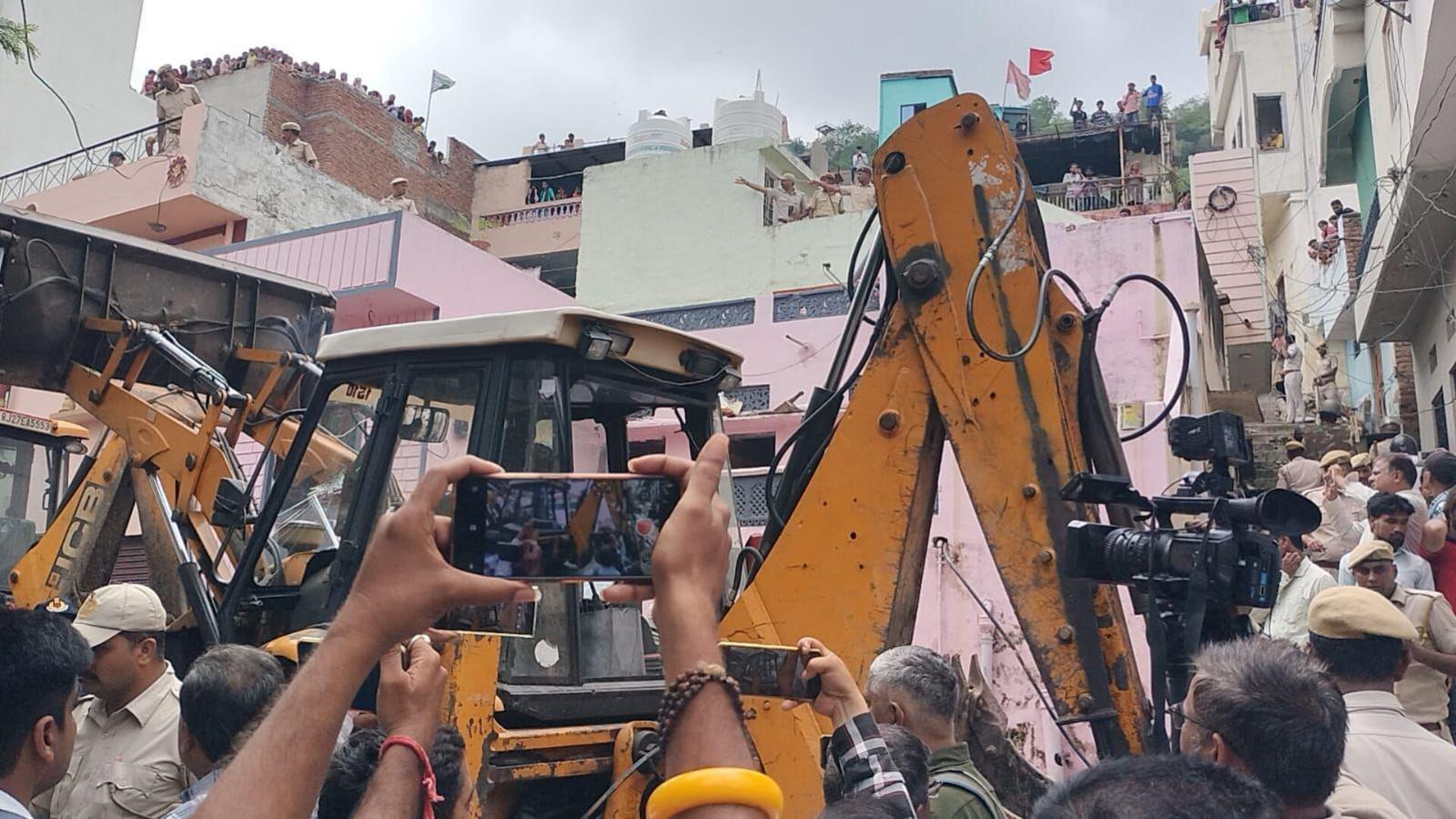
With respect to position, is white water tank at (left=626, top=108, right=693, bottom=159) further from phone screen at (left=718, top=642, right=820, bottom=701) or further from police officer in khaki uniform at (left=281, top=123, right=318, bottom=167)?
phone screen at (left=718, top=642, right=820, bottom=701)

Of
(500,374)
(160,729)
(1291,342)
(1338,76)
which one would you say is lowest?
(160,729)

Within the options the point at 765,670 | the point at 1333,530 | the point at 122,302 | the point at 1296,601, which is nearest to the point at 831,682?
the point at 765,670

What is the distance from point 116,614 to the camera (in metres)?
3.79

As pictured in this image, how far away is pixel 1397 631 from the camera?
316 centimetres

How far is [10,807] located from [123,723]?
1758mm

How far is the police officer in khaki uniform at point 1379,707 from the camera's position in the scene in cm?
300

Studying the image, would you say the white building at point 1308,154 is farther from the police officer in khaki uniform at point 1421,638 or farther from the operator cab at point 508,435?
the operator cab at point 508,435

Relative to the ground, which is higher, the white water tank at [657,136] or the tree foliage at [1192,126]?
the tree foliage at [1192,126]

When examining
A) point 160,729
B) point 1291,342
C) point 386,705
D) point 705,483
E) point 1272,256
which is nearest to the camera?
point 705,483

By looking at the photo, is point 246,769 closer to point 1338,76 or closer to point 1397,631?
point 1397,631

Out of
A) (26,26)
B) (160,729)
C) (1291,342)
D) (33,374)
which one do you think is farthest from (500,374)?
(1291,342)

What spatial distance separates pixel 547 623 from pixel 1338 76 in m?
14.3

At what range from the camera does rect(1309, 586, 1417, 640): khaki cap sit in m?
3.16

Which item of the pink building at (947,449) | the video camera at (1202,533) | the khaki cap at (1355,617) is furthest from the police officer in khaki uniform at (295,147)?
the khaki cap at (1355,617)
